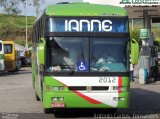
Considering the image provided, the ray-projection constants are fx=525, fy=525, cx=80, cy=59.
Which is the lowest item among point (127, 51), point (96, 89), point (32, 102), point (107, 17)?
point (32, 102)

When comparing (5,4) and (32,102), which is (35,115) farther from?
(5,4)

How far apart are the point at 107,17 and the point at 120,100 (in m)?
2.27

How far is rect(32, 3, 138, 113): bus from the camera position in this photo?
13.7 m

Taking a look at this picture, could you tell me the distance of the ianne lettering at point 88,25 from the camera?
46.2 feet

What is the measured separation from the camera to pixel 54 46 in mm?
13992

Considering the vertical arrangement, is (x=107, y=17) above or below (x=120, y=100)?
above

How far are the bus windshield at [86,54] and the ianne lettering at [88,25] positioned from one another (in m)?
0.27

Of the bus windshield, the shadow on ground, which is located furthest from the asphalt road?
the bus windshield

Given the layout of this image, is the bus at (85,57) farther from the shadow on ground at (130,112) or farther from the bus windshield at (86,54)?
the shadow on ground at (130,112)

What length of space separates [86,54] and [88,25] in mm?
811

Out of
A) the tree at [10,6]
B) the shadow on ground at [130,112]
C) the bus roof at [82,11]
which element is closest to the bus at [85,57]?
the bus roof at [82,11]

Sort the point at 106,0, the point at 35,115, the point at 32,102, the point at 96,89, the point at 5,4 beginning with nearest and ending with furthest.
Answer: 1. the point at 96,89
2. the point at 35,115
3. the point at 32,102
4. the point at 106,0
5. the point at 5,4

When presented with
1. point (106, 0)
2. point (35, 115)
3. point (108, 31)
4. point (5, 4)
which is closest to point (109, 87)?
point (108, 31)

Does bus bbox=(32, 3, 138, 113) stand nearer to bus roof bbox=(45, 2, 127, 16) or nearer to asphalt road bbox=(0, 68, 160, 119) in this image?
bus roof bbox=(45, 2, 127, 16)
